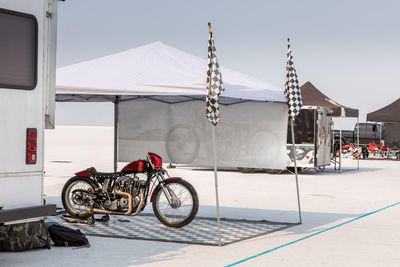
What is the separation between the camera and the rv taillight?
7.12 metres

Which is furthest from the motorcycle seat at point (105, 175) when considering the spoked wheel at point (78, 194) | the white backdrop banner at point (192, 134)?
the white backdrop banner at point (192, 134)

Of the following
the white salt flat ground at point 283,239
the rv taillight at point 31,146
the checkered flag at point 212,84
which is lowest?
the white salt flat ground at point 283,239

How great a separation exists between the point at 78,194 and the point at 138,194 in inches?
38.4

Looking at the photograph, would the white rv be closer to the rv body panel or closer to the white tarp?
the white tarp

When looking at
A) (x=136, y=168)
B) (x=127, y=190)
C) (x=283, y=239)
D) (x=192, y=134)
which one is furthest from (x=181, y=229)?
(x=192, y=134)

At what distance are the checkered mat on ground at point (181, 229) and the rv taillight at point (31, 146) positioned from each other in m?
2.58

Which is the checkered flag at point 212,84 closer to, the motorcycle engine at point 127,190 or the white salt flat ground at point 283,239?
the white salt flat ground at point 283,239

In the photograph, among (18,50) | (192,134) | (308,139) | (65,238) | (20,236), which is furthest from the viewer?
(308,139)

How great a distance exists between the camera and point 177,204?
1011 centimetres

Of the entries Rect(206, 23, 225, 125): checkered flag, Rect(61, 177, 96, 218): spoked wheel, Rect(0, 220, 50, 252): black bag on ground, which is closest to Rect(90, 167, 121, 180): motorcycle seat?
Rect(61, 177, 96, 218): spoked wheel

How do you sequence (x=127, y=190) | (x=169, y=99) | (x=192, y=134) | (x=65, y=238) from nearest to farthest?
1. (x=65, y=238)
2. (x=127, y=190)
3. (x=192, y=134)
4. (x=169, y=99)

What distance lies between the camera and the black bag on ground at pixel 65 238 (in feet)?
28.2

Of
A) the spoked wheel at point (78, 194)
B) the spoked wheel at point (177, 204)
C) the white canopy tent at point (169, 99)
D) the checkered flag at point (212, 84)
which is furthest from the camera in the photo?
the spoked wheel at point (78, 194)

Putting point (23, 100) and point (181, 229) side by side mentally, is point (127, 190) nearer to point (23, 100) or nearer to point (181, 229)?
point (181, 229)
